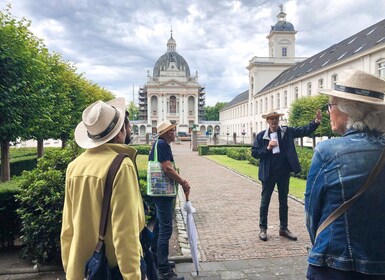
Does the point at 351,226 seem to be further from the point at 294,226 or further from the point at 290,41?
the point at 290,41

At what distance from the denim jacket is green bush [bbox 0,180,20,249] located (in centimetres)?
506

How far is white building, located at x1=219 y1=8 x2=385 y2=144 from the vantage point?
29.6 meters

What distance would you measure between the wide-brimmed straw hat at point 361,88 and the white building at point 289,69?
2756cm

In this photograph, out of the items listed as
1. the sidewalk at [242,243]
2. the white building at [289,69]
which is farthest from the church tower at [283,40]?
the sidewalk at [242,243]

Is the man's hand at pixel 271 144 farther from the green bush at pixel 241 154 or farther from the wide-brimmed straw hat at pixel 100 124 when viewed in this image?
the green bush at pixel 241 154

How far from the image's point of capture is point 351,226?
6.16 ft

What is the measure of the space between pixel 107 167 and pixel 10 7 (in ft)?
40.0

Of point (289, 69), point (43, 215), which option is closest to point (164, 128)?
point (43, 215)

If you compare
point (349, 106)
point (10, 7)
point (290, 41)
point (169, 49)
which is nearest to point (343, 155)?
point (349, 106)

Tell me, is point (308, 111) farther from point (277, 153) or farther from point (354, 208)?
point (354, 208)

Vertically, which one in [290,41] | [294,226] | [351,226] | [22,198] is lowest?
[294,226]

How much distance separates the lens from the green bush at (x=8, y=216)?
5.30 meters

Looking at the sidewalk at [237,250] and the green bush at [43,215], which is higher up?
the green bush at [43,215]

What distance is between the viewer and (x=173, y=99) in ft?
333
